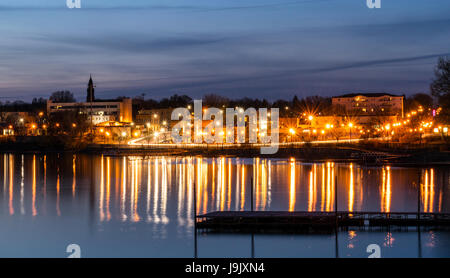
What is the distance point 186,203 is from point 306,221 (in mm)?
8949

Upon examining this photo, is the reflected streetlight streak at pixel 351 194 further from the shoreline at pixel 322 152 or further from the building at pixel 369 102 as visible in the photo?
the building at pixel 369 102

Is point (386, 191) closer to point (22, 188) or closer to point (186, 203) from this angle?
point (186, 203)

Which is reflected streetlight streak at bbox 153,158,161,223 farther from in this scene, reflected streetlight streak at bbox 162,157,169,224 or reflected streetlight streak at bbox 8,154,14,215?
reflected streetlight streak at bbox 8,154,14,215

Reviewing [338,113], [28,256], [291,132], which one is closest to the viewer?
[28,256]

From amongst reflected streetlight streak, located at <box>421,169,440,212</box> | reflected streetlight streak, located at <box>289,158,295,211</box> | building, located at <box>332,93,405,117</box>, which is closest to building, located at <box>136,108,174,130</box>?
building, located at <box>332,93,405,117</box>

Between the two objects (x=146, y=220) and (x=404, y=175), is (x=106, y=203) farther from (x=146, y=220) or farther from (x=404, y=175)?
(x=404, y=175)

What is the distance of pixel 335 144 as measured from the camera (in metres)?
56.7

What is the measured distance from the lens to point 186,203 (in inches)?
1049

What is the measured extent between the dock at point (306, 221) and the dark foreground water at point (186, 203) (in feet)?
1.46

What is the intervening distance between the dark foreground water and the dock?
1.46 ft

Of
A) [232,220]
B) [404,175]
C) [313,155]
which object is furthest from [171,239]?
[313,155]

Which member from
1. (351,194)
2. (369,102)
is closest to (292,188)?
(351,194)

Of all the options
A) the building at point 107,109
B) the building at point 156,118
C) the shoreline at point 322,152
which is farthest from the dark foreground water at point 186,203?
the building at point 107,109
